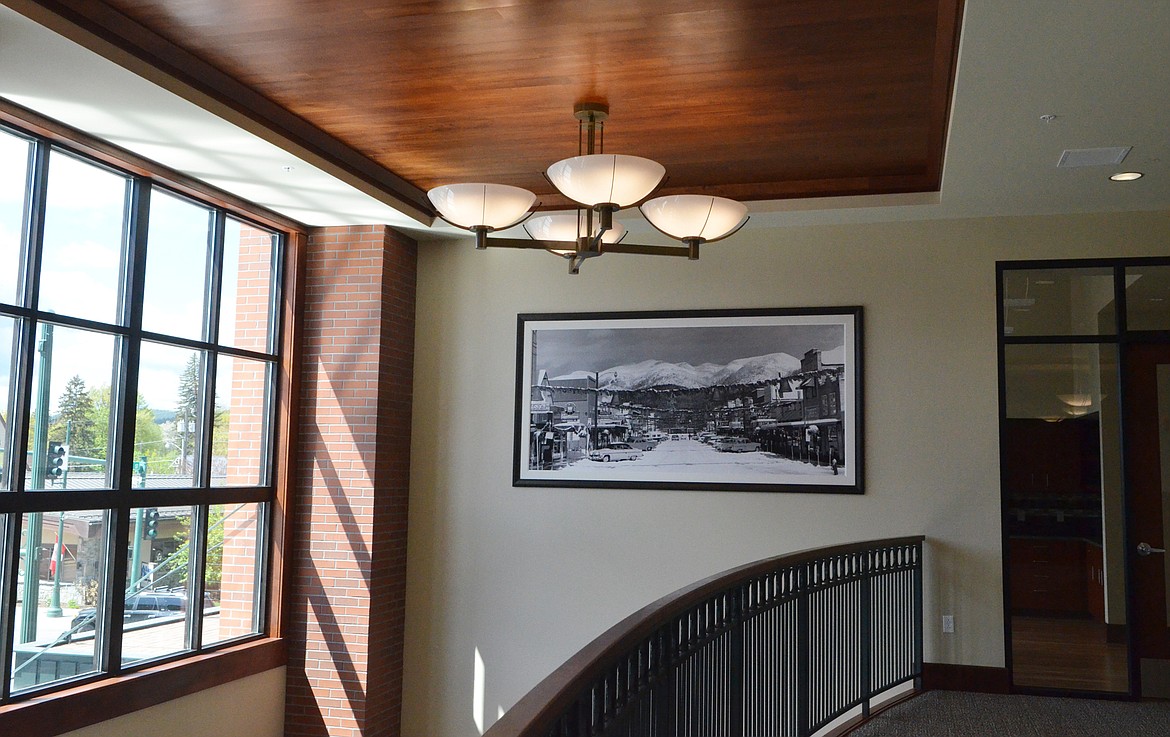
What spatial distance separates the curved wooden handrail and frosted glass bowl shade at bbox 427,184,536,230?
5.47 feet

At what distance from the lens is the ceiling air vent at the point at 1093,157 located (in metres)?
4.47

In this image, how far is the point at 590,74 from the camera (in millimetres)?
4172

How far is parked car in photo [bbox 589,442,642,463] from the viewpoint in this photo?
6.20 m

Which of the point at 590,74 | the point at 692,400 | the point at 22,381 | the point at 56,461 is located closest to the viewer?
the point at 590,74

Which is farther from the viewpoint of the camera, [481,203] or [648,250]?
[648,250]

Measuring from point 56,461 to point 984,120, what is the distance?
4.45m

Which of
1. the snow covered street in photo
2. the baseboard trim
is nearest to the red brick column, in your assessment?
the snow covered street in photo

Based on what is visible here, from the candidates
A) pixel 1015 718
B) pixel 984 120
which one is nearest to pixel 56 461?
pixel 984 120

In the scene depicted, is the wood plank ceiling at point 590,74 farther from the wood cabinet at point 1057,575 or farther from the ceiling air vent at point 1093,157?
the wood cabinet at point 1057,575

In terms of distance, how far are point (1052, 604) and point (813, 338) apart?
211cm

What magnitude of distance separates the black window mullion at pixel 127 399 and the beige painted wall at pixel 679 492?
2.04 metres

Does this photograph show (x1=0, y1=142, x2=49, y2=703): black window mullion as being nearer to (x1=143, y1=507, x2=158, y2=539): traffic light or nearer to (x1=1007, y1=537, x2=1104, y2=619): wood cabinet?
(x1=143, y1=507, x2=158, y2=539): traffic light

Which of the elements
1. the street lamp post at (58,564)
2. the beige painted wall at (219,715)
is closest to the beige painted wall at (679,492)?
the beige painted wall at (219,715)

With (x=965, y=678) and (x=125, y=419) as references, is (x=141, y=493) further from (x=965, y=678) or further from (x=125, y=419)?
(x=965, y=678)
